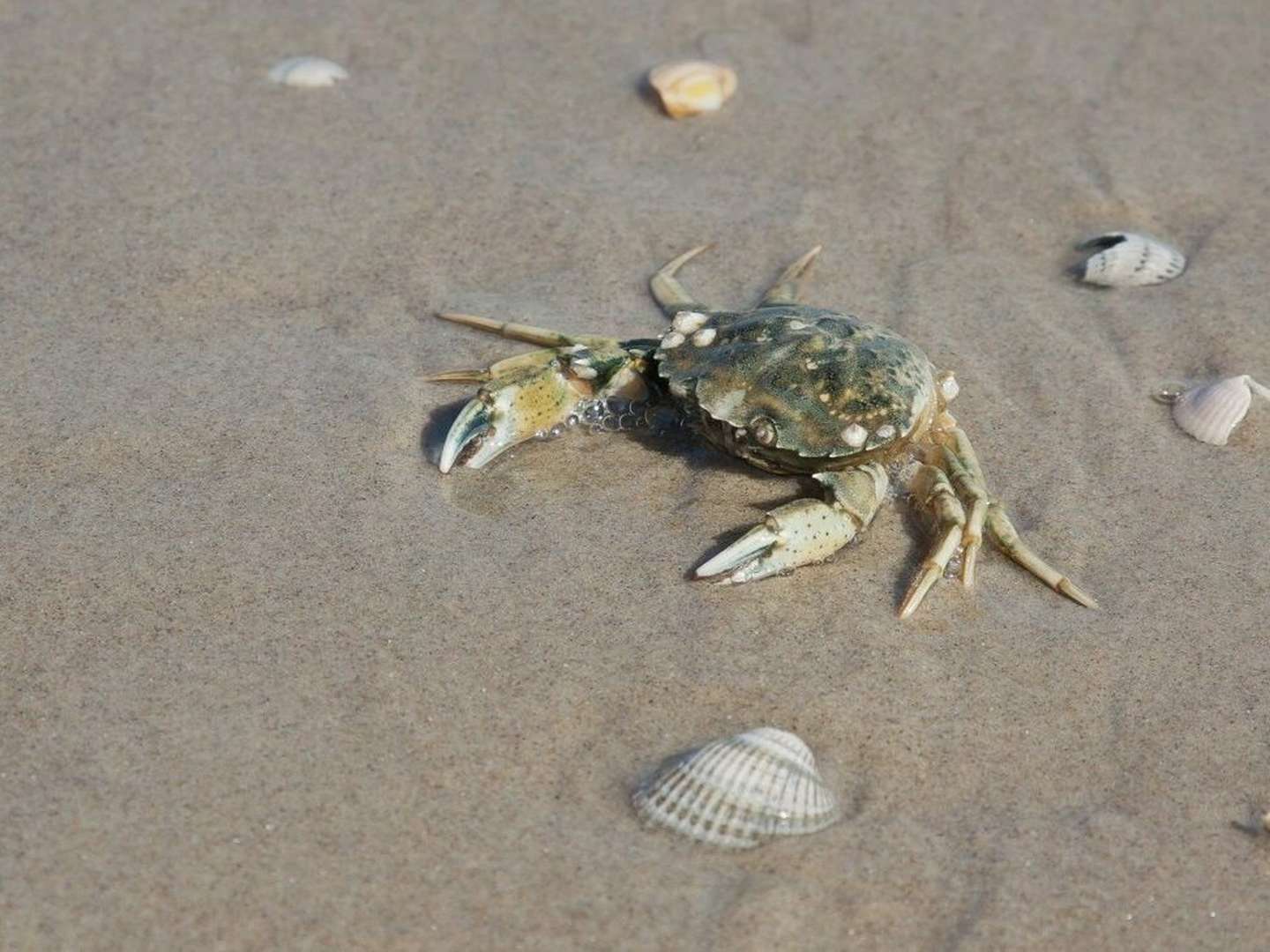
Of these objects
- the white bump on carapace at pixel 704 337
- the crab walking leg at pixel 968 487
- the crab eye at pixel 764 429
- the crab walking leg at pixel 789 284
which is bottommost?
the crab walking leg at pixel 789 284

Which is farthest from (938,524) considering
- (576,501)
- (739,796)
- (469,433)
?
(469,433)

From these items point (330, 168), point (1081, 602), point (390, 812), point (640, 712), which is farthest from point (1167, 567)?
point (330, 168)

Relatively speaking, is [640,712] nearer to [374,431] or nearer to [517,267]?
[374,431]

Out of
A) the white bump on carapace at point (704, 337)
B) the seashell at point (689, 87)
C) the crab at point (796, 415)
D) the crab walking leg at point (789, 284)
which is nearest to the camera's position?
the crab at point (796, 415)

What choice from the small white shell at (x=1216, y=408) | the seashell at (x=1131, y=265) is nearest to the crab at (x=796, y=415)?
the small white shell at (x=1216, y=408)

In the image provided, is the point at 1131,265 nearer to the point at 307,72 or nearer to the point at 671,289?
the point at 671,289

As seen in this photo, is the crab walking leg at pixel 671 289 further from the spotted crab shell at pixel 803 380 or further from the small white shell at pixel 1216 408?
the small white shell at pixel 1216 408

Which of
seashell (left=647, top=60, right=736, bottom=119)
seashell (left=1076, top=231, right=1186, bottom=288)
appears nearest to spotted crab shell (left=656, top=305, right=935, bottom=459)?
seashell (left=1076, top=231, right=1186, bottom=288)
